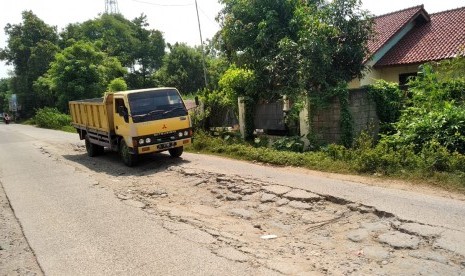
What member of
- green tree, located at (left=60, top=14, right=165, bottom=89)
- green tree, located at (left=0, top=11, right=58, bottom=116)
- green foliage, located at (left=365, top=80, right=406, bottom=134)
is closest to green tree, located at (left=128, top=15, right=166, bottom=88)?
green tree, located at (left=60, top=14, right=165, bottom=89)

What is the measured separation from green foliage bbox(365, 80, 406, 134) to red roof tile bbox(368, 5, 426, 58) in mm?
7480

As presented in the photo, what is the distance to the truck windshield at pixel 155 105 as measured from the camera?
34.7 ft

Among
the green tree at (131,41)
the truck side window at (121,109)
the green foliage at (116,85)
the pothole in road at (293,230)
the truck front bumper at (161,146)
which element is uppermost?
the green tree at (131,41)

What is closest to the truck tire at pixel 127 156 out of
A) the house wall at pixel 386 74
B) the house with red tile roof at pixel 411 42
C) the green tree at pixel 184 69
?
the house with red tile roof at pixel 411 42

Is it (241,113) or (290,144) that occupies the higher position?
(241,113)

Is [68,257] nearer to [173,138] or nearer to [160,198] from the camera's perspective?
[160,198]

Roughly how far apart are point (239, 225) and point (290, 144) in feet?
19.2

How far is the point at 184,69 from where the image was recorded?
1832 inches

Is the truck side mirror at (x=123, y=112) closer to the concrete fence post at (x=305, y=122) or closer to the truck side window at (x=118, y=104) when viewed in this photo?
the truck side window at (x=118, y=104)

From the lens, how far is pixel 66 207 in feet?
24.0

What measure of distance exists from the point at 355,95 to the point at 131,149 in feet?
21.2

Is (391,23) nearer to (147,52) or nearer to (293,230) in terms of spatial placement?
(293,230)

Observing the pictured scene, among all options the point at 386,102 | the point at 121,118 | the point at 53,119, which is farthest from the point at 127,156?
the point at 53,119

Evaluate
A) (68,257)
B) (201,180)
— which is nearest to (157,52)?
(201,180)
